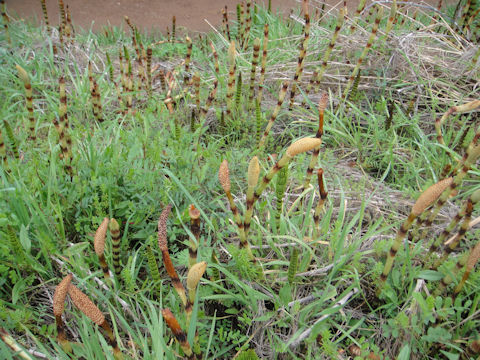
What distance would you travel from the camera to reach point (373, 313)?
58.8 inches

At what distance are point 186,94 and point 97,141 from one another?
800 millimetres

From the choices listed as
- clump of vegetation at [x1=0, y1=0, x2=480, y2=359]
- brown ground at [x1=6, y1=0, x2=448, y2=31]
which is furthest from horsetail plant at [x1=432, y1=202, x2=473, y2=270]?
brown ground at [x1=6, y1=0, x2=448, y2=31]

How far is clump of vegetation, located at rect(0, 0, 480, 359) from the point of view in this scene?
1.34m

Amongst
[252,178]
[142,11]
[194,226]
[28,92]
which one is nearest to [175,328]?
[194,226]

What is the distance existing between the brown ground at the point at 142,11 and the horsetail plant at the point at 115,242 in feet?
12.8

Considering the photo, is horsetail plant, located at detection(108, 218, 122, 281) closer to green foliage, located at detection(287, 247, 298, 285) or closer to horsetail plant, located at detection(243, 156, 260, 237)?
horsetail plant, located at detection(243, 156, 260, 237)

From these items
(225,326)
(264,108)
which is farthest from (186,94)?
(225,326)

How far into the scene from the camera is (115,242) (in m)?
1.47

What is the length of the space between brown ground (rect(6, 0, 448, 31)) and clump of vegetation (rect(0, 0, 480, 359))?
7.07 ft

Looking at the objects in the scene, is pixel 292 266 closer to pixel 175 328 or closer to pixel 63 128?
pixel 175 328

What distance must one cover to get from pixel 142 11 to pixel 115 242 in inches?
178

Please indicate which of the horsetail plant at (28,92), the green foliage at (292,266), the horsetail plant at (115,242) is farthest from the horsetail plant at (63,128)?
the green foliage at (292,266)

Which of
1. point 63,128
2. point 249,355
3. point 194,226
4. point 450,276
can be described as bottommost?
point 249,355

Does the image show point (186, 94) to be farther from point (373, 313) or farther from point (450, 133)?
point (373, 313)
